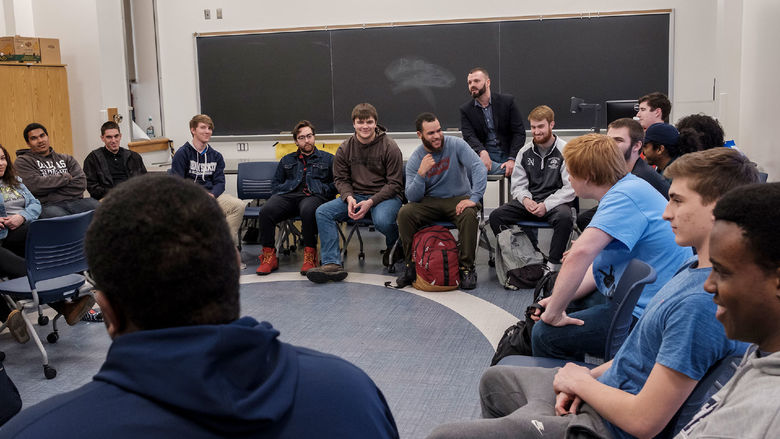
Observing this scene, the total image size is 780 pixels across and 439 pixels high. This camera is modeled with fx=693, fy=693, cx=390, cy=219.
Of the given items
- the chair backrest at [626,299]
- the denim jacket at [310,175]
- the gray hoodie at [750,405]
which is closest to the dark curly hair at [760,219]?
the gray hoodie at [750,405]

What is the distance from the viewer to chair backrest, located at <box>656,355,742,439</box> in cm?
150

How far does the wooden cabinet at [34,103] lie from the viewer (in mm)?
7328

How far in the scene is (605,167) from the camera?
2.70 m

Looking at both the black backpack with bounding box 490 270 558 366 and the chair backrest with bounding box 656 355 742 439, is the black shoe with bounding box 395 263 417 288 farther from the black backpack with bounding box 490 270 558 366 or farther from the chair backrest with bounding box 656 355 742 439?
the chair backrest with bounding box 656 355 742 439

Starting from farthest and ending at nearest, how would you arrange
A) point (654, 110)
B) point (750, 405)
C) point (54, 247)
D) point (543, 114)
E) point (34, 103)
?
point (34, 103), point (543, 114), point (654, 110), point (54, 247), point (750, 405)

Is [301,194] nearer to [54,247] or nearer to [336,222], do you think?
[336,222]

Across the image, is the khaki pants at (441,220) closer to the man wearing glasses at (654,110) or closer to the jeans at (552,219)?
the jeans at (552,219)

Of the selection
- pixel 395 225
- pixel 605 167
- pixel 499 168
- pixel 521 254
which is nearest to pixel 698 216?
pixel 605 167

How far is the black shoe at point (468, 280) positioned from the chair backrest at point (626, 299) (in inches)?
112

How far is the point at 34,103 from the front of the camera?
7.66 meters

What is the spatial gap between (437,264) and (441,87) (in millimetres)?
3302

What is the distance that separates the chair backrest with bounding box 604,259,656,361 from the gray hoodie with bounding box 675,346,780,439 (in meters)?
A: 1.00

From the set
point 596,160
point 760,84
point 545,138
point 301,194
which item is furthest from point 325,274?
point 760,84

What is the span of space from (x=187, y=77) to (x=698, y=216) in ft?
25.9
